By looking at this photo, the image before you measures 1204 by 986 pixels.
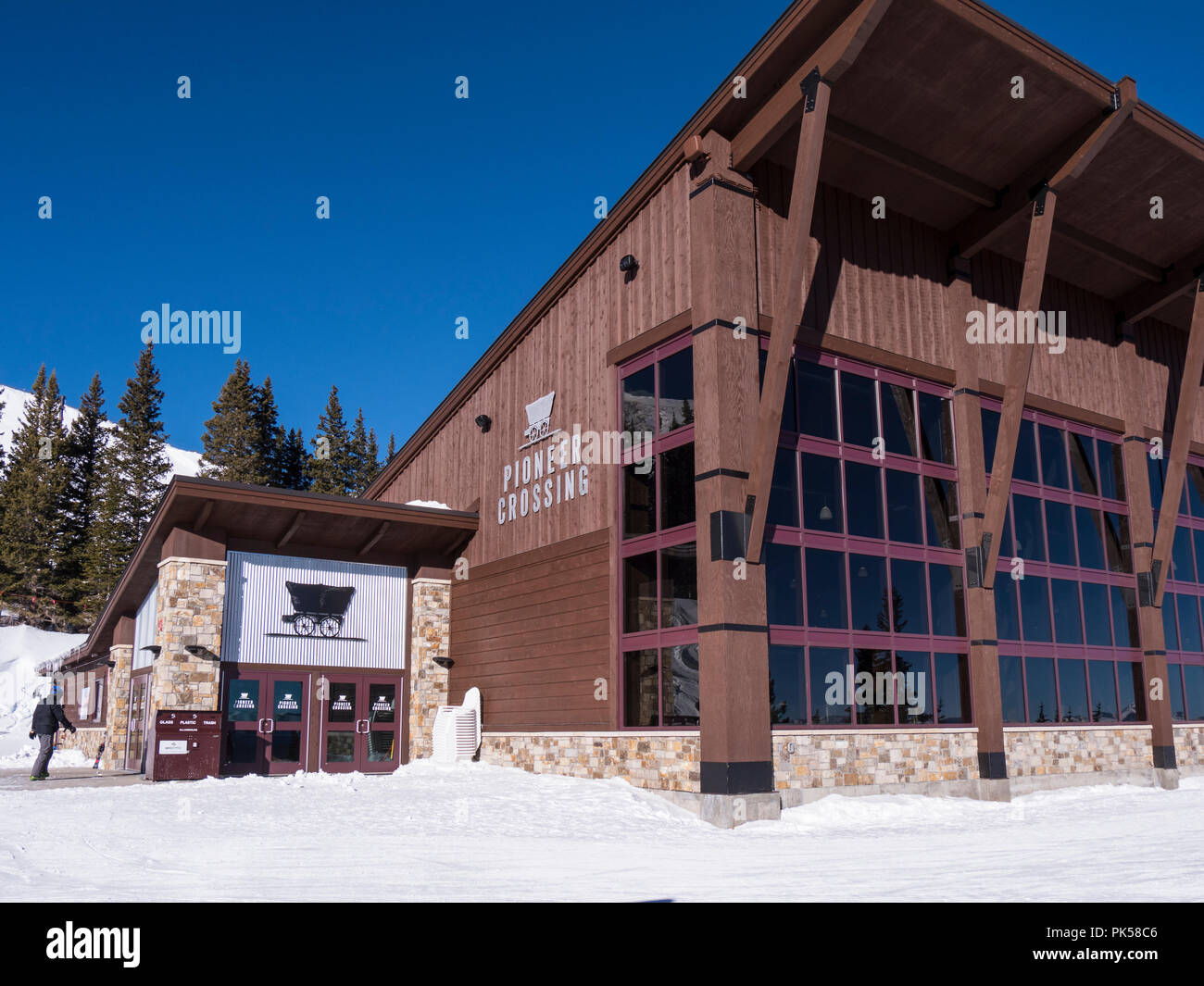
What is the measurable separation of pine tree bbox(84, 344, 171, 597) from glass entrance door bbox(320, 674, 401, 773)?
3445cm

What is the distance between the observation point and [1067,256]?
20938 millimetres

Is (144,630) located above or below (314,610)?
below

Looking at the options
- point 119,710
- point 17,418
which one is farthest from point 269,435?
point 17,418

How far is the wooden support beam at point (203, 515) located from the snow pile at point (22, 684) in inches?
569

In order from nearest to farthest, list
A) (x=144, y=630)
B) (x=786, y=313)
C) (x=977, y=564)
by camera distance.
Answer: (x=786, y=313)
(x=977, y=564)
(x=144, y=630)

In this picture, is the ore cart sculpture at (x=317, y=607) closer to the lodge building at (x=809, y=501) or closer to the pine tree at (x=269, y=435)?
the lodge building at (x=809, y=501)

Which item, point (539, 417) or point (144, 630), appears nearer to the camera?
point (539, 417)

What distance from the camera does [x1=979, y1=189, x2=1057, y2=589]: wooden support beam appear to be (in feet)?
56.4

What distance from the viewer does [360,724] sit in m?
21.4

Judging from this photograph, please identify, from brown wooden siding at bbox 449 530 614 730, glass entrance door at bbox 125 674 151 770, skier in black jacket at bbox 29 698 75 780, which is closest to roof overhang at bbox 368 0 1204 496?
brown wooden siding at bbox 449 530 614 730

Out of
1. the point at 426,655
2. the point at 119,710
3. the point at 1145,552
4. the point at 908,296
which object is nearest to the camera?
the point at 908,296

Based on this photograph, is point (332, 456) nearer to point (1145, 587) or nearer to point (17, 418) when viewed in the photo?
point (1145, 587)

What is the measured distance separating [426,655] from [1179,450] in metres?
17.3
